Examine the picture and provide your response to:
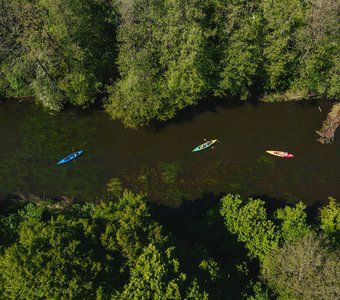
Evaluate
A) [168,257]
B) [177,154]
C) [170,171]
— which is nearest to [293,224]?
[168,257]

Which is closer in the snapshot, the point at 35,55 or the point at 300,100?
the point at 35,55

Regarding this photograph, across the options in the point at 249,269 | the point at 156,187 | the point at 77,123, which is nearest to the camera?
the point at 249,269

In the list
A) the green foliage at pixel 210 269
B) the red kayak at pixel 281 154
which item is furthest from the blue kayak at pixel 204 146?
the green foliage at pixel 210 269

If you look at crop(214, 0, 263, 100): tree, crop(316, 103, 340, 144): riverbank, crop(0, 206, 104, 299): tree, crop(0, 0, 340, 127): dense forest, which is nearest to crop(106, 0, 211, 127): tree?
crop(0, 0, 340, 127): dense forest

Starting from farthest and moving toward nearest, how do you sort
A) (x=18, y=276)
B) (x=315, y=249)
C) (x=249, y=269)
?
(x=249, y=269) → (x=315, y=249) → (x=18, y=276)

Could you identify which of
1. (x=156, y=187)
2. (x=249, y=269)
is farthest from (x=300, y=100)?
(x=249, y=269)

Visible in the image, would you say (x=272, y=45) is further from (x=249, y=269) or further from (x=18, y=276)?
(x=18, y=276)

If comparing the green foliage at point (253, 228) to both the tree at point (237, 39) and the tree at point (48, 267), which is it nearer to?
the tree at point (48, 267)
